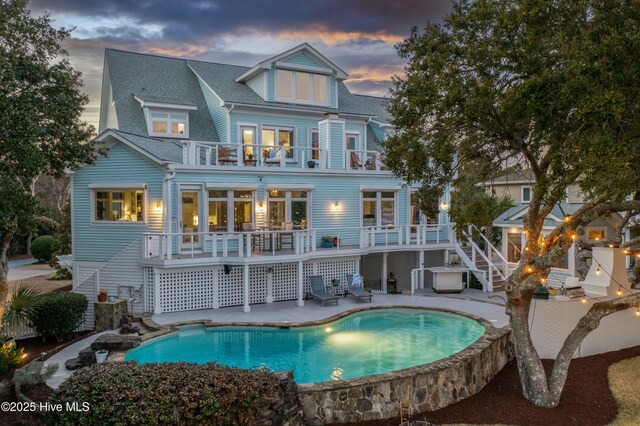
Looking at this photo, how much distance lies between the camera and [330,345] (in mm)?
12461

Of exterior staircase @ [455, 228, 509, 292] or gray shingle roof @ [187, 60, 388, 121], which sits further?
gray shingle roof @ [187, 60, 388, 121]

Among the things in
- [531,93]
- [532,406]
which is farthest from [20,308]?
[531,93]

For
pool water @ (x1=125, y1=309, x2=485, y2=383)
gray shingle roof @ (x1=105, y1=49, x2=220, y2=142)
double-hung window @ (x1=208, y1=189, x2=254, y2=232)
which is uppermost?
gray shingle roof @ (x1=105, y1=49, x2=220, y2=142)

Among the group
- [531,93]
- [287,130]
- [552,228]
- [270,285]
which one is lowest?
[270,285]

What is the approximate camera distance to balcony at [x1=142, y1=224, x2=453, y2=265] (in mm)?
15711

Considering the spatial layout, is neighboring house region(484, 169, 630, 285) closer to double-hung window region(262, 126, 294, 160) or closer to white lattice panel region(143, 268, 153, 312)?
double-hung window region(262, 126, 294, 160)

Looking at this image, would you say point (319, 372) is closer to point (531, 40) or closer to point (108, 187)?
point (531, 40)

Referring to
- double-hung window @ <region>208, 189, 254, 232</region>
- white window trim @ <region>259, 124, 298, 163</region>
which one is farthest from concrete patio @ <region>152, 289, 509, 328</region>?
white window trim @ <region>259, 124, 298, 163</region>

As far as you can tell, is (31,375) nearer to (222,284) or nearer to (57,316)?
(57,316)

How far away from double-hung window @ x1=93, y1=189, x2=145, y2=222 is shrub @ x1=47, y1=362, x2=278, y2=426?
34.4ft

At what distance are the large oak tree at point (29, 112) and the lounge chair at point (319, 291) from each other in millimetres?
9108

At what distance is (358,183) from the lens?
68.1 ft

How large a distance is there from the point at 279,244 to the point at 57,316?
7.97 meters

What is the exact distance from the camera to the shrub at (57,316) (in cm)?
1316
